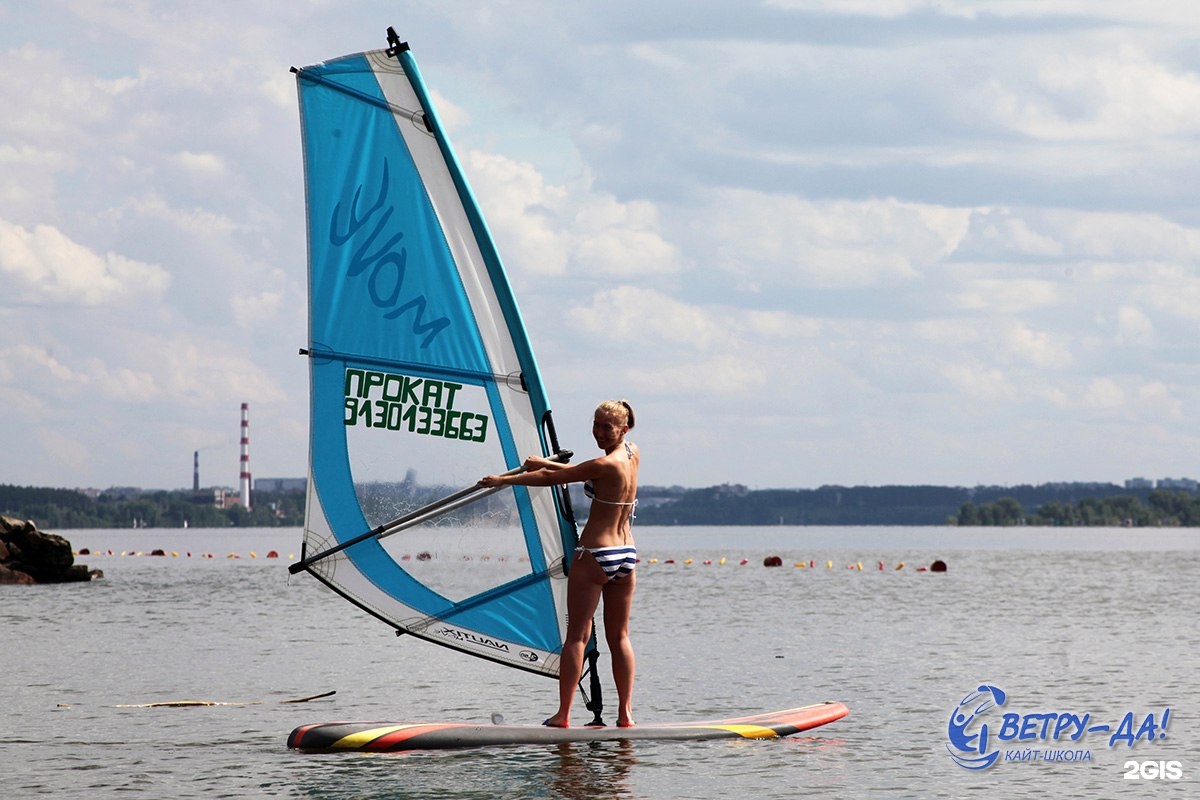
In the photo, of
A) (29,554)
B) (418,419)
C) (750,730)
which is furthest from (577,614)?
(29,554)

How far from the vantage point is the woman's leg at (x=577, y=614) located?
428 inches

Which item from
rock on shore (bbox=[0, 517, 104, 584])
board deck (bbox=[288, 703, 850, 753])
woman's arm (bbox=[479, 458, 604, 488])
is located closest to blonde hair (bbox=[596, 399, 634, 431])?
woman's arm (bbox=[479, 458, 604, 488])

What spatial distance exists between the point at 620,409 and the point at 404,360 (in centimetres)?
159

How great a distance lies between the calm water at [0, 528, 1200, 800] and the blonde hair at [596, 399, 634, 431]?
4.68ft

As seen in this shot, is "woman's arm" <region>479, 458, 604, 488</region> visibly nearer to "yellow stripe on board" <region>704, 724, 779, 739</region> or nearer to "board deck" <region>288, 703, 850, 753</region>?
"board deck" <region>288, 703, 850, 753</region>

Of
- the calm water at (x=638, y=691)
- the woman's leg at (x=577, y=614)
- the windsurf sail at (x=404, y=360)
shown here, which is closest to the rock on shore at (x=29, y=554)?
the calm water at (x=638, y=691)

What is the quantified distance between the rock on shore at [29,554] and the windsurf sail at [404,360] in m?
31.5

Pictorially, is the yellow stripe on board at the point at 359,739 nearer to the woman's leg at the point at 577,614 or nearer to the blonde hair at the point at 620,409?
the woman's leg at the point at 577,614

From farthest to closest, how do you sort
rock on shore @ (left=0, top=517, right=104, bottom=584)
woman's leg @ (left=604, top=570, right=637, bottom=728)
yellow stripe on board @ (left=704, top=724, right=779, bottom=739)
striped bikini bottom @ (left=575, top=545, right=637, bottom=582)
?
rock on shore @ (left=0, top=517, right=104, bottom=584), yellow stripe on board @ (left=704, top=724, right=779, bottom=739), woman's leg @ (left=604, top=570, right=637, bottom=728), striped bikini bottom @ (left=575, top=545, right=637, bottom=582)

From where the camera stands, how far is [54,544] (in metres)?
41.0

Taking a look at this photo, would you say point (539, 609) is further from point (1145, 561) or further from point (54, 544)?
point (1145, 561)

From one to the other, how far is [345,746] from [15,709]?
17.8 ft

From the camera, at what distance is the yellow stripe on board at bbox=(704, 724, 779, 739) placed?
480 inches

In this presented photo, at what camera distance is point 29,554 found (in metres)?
40.9
